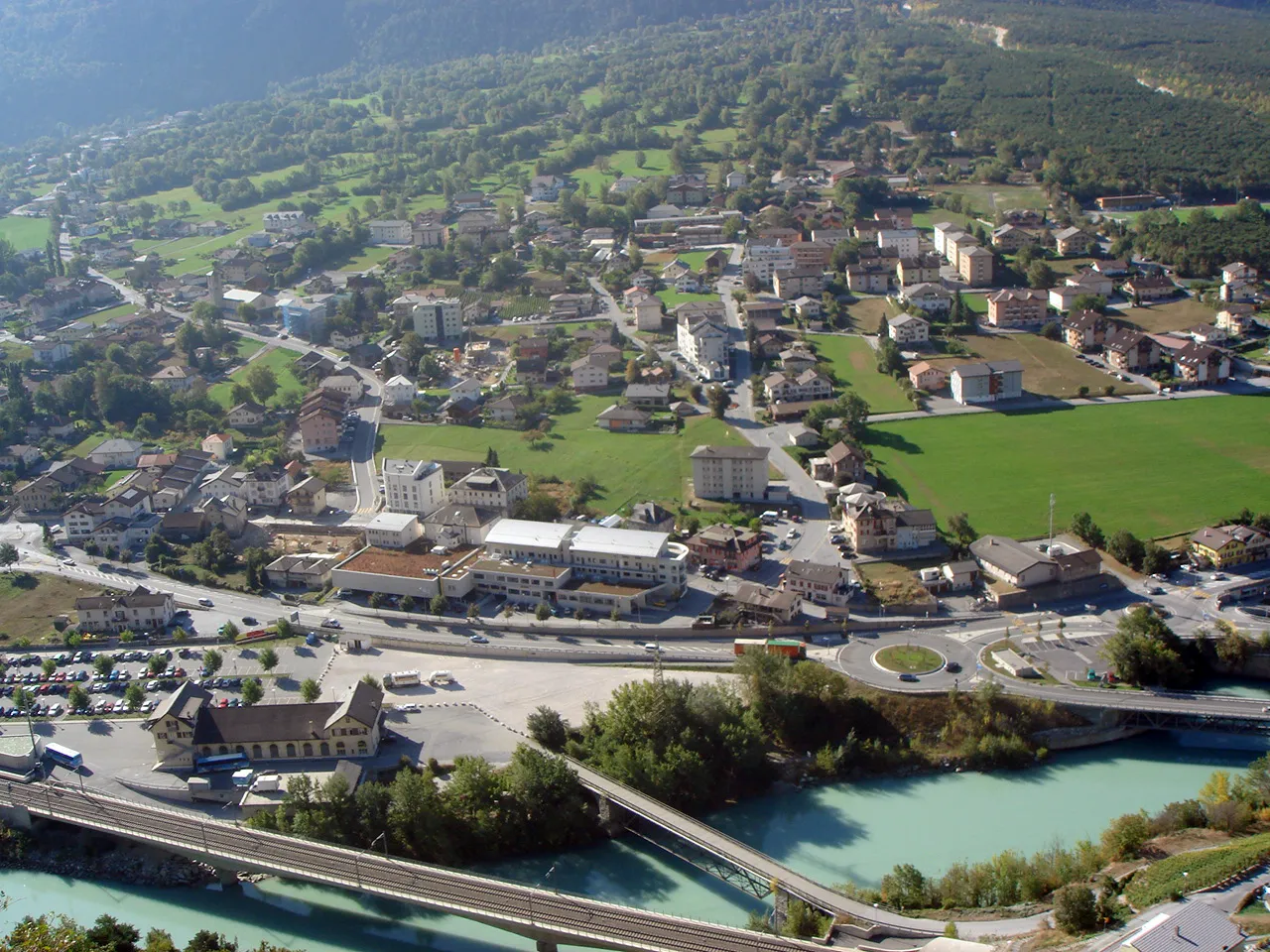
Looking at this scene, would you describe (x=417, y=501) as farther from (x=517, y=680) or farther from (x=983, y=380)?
(x=983, y=380)

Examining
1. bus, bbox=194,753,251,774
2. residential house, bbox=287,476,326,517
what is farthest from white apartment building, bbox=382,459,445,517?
bus, bbox=194,753,251,774

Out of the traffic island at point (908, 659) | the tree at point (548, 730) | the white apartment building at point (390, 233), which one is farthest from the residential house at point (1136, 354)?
the white apartment building at point (390, 233)

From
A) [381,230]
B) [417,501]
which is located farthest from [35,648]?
[381,230]

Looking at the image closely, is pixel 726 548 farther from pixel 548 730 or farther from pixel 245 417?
pixel 245 417

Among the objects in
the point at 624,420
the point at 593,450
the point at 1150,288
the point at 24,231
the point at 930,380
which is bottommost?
the point at 593,450

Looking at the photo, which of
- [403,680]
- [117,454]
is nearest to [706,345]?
[117,454]

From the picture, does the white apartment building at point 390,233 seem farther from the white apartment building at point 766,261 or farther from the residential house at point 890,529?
the residential house at point 890,529
